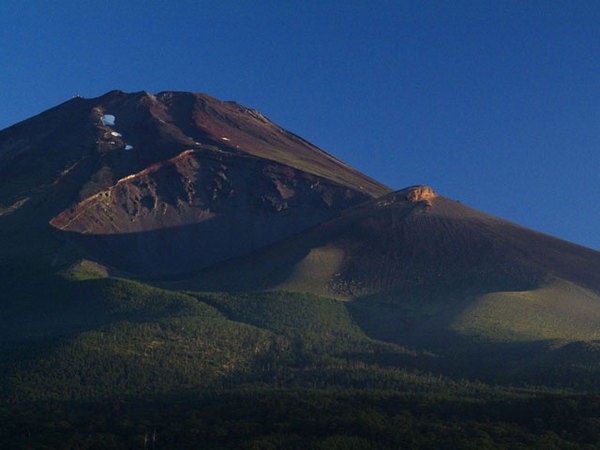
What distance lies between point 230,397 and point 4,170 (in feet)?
418

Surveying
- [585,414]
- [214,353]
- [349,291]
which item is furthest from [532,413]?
[349,291]

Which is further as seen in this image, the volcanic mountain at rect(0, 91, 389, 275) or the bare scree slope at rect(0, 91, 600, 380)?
the volcanic mountain at rect(0, 91, 389, 275)

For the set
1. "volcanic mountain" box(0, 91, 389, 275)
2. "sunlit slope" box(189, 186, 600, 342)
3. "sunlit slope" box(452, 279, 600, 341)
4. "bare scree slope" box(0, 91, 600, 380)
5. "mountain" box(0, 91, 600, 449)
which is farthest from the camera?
"volcanic mountain" box(0, 91, 389, 275)

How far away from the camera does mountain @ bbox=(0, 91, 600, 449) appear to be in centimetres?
7338

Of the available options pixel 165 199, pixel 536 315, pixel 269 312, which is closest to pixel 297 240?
pixel 165 199

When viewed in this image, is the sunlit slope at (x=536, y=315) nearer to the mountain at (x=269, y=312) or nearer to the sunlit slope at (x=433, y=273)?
the sunlit slope at (x=433, y=273)

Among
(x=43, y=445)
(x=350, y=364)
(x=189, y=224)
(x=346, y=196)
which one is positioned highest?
(x=346, y=196)

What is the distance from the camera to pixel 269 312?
12850 cm

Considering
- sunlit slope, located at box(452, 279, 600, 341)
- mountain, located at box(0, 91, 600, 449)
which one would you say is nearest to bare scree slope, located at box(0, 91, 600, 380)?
sunlit slope, located at box(452, 279, 600, 341)

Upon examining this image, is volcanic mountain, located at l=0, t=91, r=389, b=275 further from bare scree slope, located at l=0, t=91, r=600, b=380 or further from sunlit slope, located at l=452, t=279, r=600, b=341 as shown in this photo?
sunlit slope, located at l=452, t=279, r=600, b=341

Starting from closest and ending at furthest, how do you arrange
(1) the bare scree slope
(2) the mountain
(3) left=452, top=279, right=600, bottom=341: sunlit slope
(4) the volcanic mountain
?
(2) the mountain → (3) left=452, top=279, right=600, bottom=341: sunlit slope → (1) the bare scree slope → (4) the volcanic mountain

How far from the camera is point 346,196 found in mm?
188625

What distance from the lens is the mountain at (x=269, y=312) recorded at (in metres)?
73.4

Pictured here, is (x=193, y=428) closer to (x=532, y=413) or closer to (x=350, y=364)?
(x=532, y=413)
